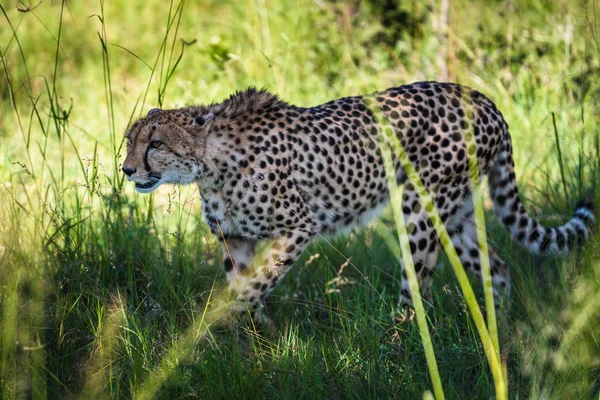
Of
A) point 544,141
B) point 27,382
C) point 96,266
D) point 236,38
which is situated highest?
point 236,38

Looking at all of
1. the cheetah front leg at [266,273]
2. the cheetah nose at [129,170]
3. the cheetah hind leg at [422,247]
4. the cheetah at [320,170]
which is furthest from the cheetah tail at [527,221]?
the cheetah nose at [129,170]

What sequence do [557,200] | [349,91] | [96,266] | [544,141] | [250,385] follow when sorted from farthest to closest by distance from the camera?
[349,91], [544,141], [557,200], [96,266], [250,385]

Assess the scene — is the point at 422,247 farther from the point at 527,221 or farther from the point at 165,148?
the point at 165,148

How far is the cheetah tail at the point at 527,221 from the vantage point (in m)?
3.52

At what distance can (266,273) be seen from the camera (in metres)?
3.33

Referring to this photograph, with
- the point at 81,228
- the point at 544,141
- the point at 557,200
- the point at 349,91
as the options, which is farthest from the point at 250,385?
the point at 349,91

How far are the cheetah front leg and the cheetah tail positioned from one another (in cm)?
96

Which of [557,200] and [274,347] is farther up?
[557,200]

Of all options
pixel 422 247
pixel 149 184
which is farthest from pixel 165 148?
pixel 422 247

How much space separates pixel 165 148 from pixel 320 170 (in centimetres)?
70

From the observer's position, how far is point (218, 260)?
3.79 metres

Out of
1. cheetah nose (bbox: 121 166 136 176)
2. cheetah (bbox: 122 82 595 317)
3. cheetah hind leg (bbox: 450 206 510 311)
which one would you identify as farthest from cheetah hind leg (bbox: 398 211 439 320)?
cheetah nose (bbox: 121 166 136 176)

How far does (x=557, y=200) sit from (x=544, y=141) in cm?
89

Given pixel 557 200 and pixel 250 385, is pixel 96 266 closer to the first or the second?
pixel 250 385
